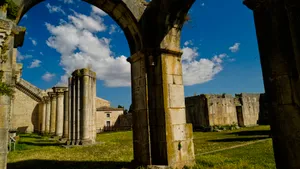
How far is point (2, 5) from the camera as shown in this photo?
3.33 meters

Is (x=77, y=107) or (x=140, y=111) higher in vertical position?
(x=77, y=107)

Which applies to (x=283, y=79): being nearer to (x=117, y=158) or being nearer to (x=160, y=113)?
(x=160, y=113)

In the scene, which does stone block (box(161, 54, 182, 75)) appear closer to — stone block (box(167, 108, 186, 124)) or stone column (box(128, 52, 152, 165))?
stone column (box(128, 52, 152, 165))

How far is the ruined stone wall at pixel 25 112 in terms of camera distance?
27516 mm

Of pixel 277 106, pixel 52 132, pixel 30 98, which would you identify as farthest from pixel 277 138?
pixel 30 98

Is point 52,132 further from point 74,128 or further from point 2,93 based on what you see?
point 2,93

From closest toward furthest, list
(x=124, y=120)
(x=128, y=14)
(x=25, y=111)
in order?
(x=128, y=14), (x=25, y=111), (x=124, y=120)

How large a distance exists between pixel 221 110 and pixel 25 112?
24.7m

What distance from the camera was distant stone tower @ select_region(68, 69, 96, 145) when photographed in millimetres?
12391

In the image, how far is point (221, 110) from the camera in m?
22.2

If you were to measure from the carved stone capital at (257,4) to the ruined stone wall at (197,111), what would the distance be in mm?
19363

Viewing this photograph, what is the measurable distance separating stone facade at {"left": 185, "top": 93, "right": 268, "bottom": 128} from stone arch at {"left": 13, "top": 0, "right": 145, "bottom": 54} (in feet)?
57.2

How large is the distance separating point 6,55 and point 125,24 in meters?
2.99

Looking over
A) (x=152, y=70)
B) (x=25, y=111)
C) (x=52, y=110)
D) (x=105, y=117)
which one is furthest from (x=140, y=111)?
(x=105, y=117)
